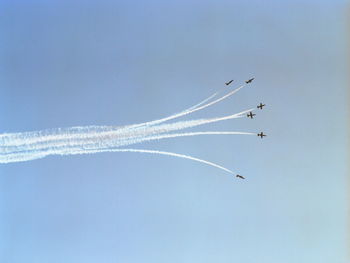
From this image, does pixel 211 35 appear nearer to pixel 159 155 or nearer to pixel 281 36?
pixel 281 36

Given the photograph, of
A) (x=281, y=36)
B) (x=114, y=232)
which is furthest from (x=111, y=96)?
(x=281, y=36)

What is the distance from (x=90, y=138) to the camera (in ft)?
6.12

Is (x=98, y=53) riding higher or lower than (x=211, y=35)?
lower

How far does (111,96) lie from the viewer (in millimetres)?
1888

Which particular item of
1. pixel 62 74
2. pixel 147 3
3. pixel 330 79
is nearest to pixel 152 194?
pixel 62 74

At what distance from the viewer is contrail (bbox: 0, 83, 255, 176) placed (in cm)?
187

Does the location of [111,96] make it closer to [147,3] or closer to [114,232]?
[147,3]

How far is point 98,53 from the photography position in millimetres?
1903

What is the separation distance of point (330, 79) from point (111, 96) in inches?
57.6

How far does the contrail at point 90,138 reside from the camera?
1865 millimetres

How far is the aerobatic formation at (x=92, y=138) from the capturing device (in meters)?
1.87

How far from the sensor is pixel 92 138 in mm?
1864

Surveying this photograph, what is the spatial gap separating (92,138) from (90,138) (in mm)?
13

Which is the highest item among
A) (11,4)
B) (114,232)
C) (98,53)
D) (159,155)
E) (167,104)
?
(11,4)
